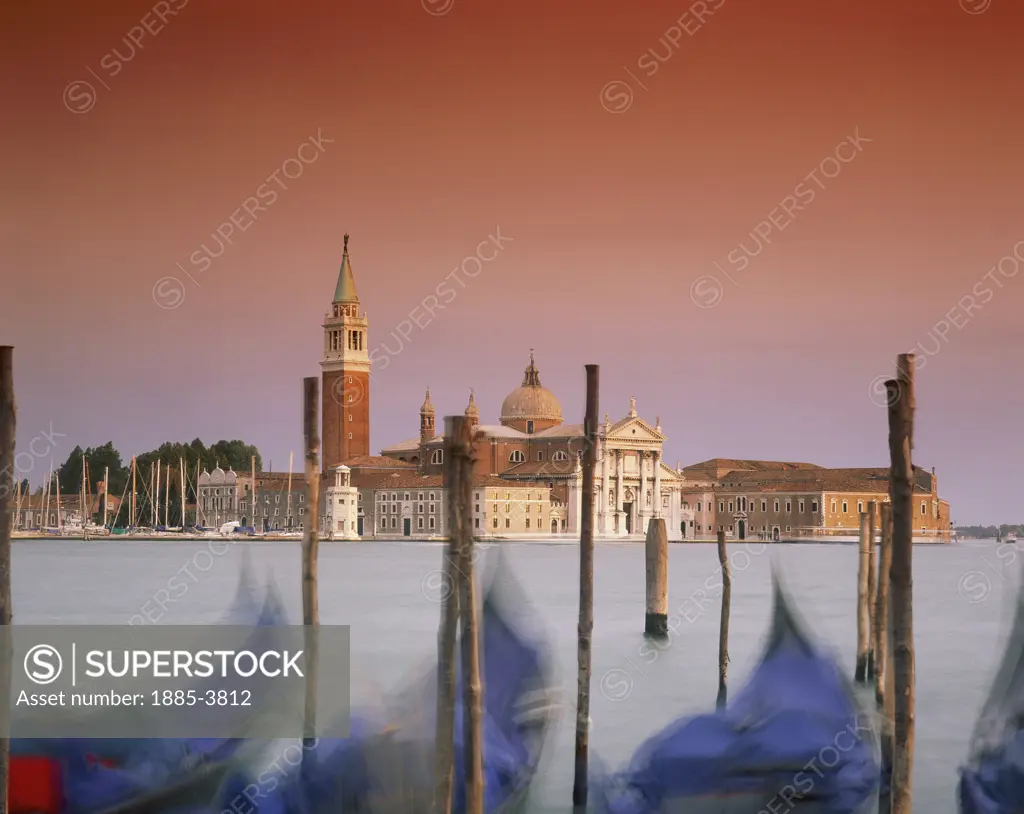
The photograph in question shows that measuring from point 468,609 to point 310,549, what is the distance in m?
2.05

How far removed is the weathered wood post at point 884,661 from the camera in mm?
7508

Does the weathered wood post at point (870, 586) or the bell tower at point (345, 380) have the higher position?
the bell tower at point (345, 380)

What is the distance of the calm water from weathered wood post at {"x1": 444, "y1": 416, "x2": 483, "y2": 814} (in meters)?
1.35

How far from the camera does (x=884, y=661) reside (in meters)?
9.38

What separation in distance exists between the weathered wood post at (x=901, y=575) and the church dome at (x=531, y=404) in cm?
5727

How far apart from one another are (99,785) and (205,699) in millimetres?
952

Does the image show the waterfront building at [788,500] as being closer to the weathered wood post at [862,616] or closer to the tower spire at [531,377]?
the tower spire at [531,377]

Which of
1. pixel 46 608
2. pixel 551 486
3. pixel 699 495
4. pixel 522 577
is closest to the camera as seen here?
pixel 46 608

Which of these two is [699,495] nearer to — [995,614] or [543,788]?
[995,614]

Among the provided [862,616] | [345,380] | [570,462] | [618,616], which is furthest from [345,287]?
[862,616]

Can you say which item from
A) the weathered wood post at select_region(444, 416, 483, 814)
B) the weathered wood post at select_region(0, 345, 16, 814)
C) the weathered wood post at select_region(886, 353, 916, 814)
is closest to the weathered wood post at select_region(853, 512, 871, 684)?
the weathered wood post at select_region(886, 353, 916, 814)

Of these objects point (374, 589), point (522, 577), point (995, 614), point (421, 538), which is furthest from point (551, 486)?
point (995, 614)

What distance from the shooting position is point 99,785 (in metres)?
6.75

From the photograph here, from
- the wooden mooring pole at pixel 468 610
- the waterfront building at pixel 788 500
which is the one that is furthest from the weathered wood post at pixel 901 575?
the waterfront building at pixel 788 500
